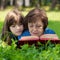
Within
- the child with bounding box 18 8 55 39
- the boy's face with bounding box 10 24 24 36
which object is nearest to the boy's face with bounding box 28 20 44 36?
the child with bounding box 18 8 55 39

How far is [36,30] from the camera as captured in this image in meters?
4.57

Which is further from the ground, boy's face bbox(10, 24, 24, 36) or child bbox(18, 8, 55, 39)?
child bbox(18, 8, 55, 39)

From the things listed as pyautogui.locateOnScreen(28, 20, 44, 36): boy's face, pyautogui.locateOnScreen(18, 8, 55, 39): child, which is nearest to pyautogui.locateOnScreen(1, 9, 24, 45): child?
pyautogui.locateOnScreen(18, 8, 55, 39): child

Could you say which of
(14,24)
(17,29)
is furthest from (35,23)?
(14,24)

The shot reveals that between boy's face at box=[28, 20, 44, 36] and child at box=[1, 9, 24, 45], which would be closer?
boy's face at box=[28, 20, 44, 36]

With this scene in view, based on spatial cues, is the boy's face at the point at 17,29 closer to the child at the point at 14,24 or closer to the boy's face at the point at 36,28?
the child at the point at 14,24

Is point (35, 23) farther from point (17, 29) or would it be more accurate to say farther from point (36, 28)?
point (17, 29)

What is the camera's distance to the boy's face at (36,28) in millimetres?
4512

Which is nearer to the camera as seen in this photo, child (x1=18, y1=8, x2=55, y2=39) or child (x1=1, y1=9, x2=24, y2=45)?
child (x1=18, y1=8, x2=55, y2=39)

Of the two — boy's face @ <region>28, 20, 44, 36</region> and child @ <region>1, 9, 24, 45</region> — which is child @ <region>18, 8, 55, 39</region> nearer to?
boy's face @ <region>28, 20, 44, 36</region>

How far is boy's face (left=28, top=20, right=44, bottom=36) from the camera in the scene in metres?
4.51

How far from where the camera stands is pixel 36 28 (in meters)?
4.58

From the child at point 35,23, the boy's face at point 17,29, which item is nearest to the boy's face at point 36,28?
the child at point 35,23

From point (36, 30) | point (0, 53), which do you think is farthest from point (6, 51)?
point (36, 30)
